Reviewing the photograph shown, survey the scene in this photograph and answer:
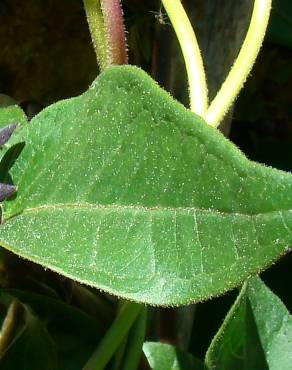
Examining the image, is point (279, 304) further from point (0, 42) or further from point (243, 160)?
point (0, 42)

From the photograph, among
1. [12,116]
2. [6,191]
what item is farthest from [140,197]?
[12,116]

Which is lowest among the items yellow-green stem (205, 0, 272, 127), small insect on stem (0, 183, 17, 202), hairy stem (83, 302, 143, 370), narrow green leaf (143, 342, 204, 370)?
narrow green leaf (143, 342, 204, 370)

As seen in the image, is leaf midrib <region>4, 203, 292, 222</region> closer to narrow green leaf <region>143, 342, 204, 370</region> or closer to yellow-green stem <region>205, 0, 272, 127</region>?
yellow-green stem <region>205, 0, 272, 127</region>

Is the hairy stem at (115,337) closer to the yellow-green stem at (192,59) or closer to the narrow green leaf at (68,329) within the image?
the narrow green leaf at (68,329)

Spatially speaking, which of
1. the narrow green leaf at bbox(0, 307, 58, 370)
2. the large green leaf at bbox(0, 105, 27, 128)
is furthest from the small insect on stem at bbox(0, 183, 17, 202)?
the narrow green leaf at bbox(0, 307, 58, 370)

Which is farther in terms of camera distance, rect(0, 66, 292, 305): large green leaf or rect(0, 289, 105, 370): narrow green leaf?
rect(0, 289, 105, 370): narrow green leaf

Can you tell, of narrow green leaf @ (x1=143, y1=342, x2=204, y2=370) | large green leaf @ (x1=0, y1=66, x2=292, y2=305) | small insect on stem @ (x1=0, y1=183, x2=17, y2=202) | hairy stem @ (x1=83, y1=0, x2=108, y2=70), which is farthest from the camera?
narrow green leaf @ (x1=143, y1=342, x2=204, y2=370)

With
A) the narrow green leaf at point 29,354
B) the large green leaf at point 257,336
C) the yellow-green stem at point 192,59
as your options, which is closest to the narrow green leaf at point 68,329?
the narrow green leaf at point 29,354
